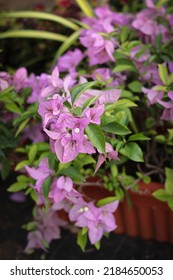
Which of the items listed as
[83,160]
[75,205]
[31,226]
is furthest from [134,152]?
[31,226]

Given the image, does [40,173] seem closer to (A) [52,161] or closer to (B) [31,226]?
(A) [52,161]

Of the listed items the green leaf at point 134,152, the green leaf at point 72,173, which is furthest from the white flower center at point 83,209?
the green leaf at point 134,152

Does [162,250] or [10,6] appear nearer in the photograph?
[162,250]

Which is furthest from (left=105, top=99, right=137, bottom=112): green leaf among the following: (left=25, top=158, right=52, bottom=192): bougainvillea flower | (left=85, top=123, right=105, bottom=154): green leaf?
(left=25, top=158, right=52, bottom=192): bougainvillea flower

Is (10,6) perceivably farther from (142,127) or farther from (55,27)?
(142,127)

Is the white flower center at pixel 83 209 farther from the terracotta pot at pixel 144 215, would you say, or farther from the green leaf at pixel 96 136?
the green leaf at pixel 96 136
